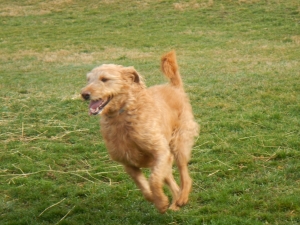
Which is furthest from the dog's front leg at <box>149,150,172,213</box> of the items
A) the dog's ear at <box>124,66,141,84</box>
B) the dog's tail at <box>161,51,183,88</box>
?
the dog's tail at <box>161,51,183,88</box>

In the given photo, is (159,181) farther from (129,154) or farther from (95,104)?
(95,104)

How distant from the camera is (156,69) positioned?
1609 centimetres

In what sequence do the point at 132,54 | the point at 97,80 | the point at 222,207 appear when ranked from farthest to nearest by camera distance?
the point at 132,54, the point at 222,207, the point at 97,80

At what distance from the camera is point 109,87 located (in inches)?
220

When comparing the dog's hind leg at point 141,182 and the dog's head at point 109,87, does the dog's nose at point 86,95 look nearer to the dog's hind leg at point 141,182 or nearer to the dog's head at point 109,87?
the dog's head at point 109,87

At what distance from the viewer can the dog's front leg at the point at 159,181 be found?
5539 millimetres

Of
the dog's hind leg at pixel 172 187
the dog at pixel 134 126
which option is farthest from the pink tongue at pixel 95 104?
the dog's hind leg at pixel 172 187

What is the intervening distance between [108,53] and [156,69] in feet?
14.9

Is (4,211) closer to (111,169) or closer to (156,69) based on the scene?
(111,169)

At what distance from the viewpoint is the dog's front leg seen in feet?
18.2

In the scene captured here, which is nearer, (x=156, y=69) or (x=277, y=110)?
(x=277, y=110)

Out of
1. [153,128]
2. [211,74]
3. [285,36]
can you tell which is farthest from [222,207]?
[285,36]

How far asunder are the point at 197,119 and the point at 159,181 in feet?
14.8

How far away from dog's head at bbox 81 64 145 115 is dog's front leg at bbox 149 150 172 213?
27.4 inches
